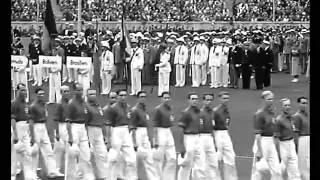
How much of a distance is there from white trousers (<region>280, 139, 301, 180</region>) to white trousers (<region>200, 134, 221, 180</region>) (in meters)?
1.38

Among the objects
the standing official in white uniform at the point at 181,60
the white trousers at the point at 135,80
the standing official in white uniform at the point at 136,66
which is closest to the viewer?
the standing official in white uniform at the point at 136,66

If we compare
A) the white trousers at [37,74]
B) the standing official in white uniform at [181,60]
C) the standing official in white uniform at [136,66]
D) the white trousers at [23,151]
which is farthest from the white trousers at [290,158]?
the white trousers at [37,74]

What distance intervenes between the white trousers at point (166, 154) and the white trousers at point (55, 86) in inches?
440

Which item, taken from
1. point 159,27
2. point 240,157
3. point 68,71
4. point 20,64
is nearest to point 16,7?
point 159,27

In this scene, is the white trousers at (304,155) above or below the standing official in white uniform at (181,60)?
below

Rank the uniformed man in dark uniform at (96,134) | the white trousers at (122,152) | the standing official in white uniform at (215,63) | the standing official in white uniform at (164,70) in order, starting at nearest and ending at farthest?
the white trousers at (122,152) → the uniformed man in dark uniform at (96,134) → the standing official in white uniform at (164,70) → the standing official in white uniform at (215,63)

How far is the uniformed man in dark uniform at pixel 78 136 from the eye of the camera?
16.5 metres

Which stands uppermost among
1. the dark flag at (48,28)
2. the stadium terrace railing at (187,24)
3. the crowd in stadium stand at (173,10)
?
the crowd in stadium stand at (173,10)

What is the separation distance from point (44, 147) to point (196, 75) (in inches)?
585

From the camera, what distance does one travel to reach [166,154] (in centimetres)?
1600

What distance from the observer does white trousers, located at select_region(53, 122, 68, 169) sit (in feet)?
56.7

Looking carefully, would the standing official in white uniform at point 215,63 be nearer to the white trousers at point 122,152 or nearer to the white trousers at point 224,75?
the white trousers at point 224,75

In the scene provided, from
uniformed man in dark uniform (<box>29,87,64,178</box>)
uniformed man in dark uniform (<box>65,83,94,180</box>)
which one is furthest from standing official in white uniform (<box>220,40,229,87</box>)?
uniformed man in dark uniform (<box>65,83,94,180</box>)

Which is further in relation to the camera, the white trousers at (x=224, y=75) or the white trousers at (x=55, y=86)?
the white trousers at (x=224, y=75)
